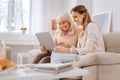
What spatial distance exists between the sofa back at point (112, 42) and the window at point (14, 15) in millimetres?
2522

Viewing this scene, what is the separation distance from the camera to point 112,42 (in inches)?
101

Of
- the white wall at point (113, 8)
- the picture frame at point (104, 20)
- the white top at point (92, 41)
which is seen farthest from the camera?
the picture frame at point (104, 20)

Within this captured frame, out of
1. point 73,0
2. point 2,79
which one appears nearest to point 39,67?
point 2,79

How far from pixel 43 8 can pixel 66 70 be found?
343 centimetres

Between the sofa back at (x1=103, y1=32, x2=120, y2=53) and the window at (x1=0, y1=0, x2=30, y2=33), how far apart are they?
2522mm

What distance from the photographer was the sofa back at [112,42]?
2523 mm

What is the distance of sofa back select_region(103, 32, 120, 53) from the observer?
2523mm

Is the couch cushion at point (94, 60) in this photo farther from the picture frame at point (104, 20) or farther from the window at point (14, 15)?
the window at point (14, 15)

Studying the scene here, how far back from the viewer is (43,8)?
4707 millimetres

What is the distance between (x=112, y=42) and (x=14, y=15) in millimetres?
2743

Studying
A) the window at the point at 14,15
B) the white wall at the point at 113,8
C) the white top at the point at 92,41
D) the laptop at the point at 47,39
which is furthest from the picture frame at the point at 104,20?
the window at the point at 14,15

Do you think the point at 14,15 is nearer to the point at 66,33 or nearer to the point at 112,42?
the point at 66,33

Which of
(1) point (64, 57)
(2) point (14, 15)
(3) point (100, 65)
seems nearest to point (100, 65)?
(3) point (100, 65)

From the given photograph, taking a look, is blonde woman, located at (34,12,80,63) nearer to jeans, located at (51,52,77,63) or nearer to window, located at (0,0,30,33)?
jeans, located at (51,52,77,63)
